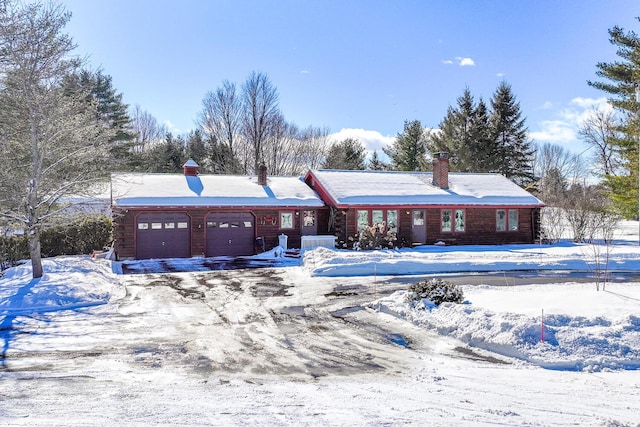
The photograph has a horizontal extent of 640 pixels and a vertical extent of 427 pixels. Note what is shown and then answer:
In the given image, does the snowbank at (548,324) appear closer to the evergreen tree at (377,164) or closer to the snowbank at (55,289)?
the snowbank at (55,289)

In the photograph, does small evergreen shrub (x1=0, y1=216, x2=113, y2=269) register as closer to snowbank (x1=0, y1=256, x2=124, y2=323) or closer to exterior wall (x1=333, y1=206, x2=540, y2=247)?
snowbank (x1=0, y1=256, x2=124, y2=323)

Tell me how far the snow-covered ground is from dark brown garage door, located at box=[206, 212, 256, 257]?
741 centimetres

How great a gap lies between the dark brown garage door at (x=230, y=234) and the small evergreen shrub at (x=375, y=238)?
5.27 m

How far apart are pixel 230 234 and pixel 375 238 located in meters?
7.11

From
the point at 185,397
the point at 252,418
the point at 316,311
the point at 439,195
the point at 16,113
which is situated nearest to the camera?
the point at 252,418

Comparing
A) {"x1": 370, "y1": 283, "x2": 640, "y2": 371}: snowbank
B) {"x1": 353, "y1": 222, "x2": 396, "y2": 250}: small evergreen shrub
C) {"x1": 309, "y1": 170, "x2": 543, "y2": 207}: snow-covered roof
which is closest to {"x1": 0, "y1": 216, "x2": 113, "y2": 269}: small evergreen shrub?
{"x1": 309, "y1": 170, "x2": 543, "y2": 207}: snow-covered roof

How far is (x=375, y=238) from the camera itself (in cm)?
2202

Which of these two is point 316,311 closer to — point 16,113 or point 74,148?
point 74,148

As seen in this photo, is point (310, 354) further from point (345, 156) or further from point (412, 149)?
point (412, 149)

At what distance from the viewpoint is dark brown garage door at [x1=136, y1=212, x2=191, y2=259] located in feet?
66.8

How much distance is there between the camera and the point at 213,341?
27.0 feet

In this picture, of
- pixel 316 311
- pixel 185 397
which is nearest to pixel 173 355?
pixel 185 397

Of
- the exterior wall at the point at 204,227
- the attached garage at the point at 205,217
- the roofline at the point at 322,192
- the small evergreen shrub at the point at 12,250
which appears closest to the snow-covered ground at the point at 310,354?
the small evergreen shrub at the point at 12,250

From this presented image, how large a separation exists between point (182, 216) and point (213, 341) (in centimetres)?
1360
